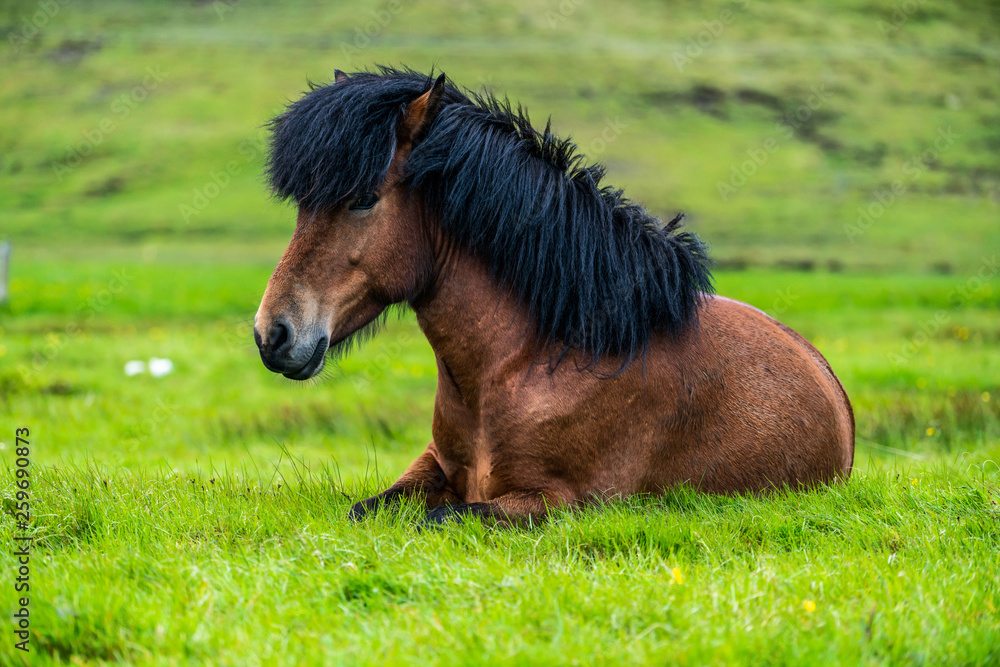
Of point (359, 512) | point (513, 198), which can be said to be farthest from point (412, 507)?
point (513, 198)

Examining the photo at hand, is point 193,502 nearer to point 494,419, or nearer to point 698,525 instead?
point 494,419

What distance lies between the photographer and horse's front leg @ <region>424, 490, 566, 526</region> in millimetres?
4371

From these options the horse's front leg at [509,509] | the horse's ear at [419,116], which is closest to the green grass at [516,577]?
the horse's front leg at [509,509]

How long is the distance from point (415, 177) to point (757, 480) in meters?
2.75

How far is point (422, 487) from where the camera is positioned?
495cm

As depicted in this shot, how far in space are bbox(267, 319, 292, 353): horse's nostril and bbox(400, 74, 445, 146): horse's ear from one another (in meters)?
1.24

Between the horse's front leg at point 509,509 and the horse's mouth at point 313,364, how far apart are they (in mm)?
1004

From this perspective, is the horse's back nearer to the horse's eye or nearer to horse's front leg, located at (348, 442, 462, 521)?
horse's front leg, located at (348, 442, 462, 521)

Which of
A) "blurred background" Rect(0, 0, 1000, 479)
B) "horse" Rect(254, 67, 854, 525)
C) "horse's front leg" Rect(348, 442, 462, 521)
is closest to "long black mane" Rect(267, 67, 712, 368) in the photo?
"horse" Rect(254, 67, 854, 525)

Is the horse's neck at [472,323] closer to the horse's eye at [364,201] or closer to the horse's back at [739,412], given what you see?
the horse's eye at [364,201]

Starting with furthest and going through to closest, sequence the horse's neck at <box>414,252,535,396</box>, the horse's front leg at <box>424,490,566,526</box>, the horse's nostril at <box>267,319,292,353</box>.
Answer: the horse's neck at <box>414,252,535,396</box>
the horse's front leg at <box>424,490,566,526</box>
the horse's nostril at <box>267,319,292,353</box>

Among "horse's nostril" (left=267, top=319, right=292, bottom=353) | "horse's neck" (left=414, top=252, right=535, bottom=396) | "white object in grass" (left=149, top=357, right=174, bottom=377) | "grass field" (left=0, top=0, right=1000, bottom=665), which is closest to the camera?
"grass field" (left=0, top=0, right=1000, bottom=665)

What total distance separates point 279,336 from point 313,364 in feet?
0.77

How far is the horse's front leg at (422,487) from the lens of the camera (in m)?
4.72
